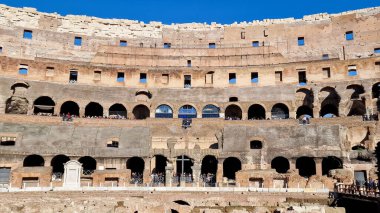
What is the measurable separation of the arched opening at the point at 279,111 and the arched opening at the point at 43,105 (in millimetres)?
26115

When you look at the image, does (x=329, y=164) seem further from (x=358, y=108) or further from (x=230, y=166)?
(x=358, y=108)

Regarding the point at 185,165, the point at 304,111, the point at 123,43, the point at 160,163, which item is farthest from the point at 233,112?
the point at 123,43

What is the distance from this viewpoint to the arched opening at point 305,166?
36094 millimetres

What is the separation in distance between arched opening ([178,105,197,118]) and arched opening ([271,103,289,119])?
952cm

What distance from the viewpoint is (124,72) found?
1970 inches

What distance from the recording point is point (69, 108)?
47.7 metres

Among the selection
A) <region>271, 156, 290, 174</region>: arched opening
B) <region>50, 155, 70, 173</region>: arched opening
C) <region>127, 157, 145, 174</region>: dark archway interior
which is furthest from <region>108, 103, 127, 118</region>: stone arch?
<region>271, 156, 290, 174</region>: arched opening

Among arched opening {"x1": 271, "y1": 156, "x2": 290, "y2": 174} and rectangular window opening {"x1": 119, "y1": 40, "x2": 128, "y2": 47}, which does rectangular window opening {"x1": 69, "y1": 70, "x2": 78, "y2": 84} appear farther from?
arched opening {"x1": 271, "y1": 156, "x2": 290, "y2": 174}

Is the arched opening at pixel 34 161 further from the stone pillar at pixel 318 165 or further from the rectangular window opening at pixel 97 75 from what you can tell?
the stone pillar at pixel 318 165

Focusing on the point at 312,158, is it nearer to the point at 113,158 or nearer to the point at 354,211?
the point at 354,211

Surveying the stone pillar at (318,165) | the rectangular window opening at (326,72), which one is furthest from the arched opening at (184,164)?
the rectangular window opening at (326,72)

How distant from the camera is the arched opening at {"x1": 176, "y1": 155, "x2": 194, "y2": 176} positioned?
34306 millimetres

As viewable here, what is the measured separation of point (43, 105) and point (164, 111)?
14.2 m

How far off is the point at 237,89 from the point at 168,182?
2141 cm
